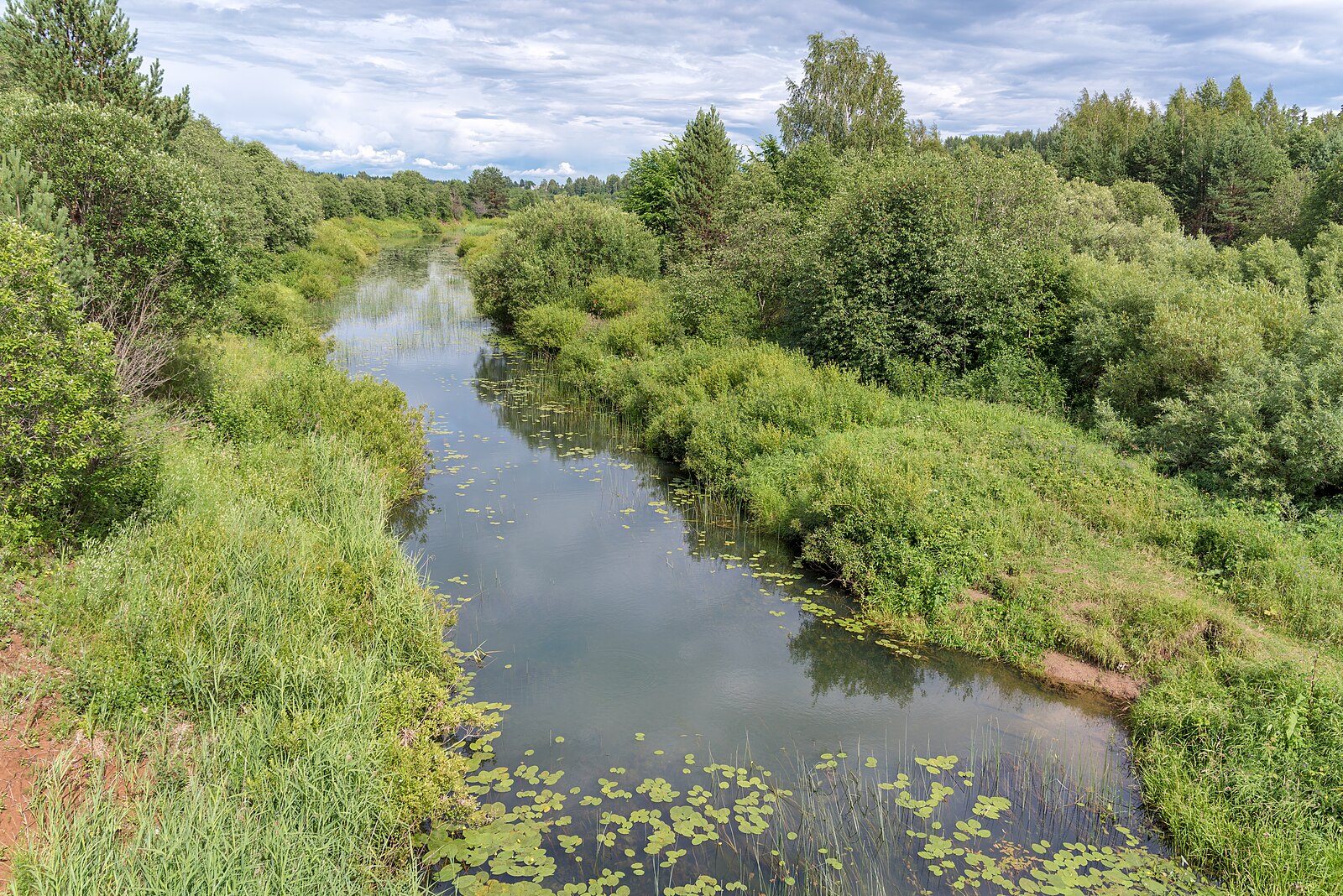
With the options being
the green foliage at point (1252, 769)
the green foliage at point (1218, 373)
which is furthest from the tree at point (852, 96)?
the green foliage at point (1252, 769)

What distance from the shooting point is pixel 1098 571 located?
11.7 m

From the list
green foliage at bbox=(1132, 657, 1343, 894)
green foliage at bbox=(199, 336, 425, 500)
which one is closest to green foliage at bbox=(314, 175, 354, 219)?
green foliage at bbox=(199, 336, 425, 500)

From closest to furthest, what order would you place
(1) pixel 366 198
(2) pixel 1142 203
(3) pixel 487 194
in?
1. (2) pixel 1142 203
2. (1) pixel 366 198
3. (3) pixel 487 194

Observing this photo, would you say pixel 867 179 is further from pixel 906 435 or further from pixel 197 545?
pixel 197 545

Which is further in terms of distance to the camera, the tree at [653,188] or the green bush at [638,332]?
the tree at [653,188]

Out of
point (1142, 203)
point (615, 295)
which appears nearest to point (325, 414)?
point (615, 295)

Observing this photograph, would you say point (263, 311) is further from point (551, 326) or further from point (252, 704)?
point (252, 704)

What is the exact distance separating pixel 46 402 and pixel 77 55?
14.6m

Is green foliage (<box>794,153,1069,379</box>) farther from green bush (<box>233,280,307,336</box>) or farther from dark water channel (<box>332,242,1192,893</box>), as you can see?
green bush (<box>233,280,307,336</box>)

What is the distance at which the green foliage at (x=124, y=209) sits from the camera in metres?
13.8

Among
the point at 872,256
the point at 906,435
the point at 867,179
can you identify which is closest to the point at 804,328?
the point at 872,256

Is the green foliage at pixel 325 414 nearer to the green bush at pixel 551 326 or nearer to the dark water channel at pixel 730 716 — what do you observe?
the dark water channel at pixel 730 716

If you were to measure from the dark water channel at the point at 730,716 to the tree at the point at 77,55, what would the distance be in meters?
12.5

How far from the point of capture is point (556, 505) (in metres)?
16.8
